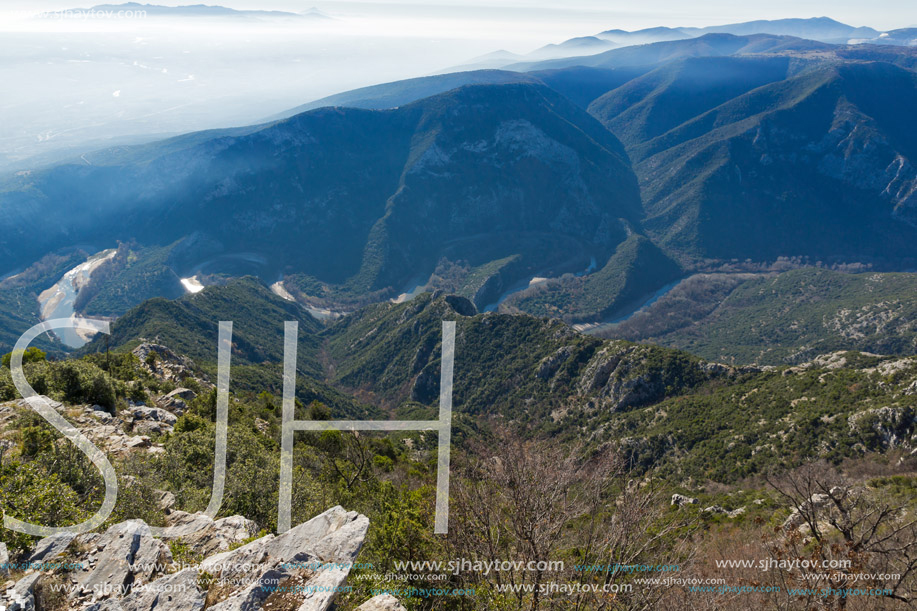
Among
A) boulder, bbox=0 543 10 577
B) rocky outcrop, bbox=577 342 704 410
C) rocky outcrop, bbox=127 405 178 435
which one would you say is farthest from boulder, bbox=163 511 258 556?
rocky outcrop, bbox=577 342 704 410

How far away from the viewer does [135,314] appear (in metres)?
112

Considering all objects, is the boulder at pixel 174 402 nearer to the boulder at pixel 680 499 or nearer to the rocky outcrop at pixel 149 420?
the rocky outcrop at pixel 149 420

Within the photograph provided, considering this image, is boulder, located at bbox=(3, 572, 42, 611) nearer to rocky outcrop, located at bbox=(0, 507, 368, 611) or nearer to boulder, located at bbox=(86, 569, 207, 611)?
rocky outcrop, located at bbox=(0, 507, 368, 611)

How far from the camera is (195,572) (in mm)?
11297

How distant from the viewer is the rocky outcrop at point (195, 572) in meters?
10.7

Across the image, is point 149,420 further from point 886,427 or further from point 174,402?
point 886,427

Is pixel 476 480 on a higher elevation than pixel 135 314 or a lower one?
higher

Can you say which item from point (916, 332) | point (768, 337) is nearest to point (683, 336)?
point (768, 337)

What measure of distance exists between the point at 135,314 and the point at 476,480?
12145 cm

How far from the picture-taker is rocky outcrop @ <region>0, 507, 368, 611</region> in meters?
10.7

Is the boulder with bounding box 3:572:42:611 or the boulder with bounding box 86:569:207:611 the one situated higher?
the boulder with bounding box 3:572:42:611

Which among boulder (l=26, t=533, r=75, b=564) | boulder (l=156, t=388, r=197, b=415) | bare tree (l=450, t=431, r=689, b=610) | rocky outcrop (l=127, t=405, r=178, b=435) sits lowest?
boulder (l=156, t=388, r=197, b=415)

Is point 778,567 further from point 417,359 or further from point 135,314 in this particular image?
point 135,314

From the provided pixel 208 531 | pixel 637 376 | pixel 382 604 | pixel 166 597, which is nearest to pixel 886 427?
pixel 637 376
